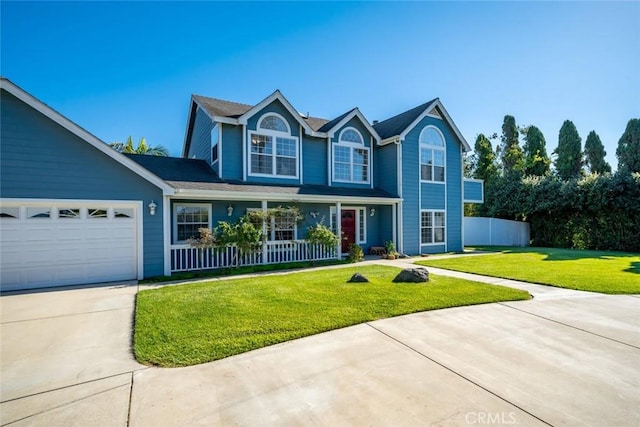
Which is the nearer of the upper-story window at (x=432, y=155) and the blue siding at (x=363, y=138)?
the blue siding at (x=363, y=138)

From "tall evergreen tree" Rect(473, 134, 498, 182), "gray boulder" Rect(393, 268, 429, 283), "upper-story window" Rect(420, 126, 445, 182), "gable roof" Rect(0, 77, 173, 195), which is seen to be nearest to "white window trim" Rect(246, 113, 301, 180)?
"gable roof" Rect(0, 77, 173, 195)

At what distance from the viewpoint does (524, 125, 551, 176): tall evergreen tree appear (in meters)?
27.9

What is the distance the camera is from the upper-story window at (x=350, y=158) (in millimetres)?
14758

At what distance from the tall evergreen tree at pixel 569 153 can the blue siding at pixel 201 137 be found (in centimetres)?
3417

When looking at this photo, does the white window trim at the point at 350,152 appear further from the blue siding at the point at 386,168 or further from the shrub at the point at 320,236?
the shrub at the point at 320,236

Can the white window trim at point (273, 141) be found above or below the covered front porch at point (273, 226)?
above

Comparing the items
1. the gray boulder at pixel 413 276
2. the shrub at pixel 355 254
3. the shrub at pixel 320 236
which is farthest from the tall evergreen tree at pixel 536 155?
the gray boulder at pixel 413 276

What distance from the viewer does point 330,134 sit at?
1409 centimetres

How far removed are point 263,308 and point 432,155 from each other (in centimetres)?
1329

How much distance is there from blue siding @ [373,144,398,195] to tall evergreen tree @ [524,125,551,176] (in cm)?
2017

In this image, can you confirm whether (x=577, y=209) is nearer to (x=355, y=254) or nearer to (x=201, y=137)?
(x=355, y=254)

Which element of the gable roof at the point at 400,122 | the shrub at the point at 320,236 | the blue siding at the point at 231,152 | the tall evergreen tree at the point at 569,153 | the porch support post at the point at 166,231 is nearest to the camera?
the porch support post at the point at 166,231

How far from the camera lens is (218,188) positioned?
10859mm

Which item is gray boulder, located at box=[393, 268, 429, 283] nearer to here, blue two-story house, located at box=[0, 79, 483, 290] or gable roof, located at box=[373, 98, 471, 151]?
blue two-story house, located at box=[0, 79, 483, 290]
